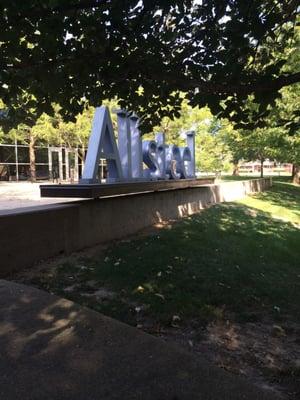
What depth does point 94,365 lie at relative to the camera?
3533 mm

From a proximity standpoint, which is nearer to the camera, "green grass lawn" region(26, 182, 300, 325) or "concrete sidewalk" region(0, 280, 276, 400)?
"concrete sidewalk" region(0, 280, 276, 400)

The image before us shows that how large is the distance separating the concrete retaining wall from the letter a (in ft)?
1.99

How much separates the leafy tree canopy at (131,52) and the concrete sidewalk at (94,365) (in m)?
2.38

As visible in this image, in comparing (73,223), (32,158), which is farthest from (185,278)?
(32,158)

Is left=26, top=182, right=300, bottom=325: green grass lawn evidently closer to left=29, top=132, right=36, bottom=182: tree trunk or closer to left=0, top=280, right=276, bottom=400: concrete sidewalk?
left=0, top=280, right=276, bottom=400: concrete sidewalk

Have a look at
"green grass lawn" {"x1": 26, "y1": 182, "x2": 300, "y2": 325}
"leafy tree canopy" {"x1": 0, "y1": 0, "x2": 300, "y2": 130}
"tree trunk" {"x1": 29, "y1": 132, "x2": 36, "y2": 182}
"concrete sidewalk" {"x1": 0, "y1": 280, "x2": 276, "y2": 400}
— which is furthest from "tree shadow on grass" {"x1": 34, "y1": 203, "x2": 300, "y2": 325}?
"tree trunk" {"x1": 29, "y1": 132, "x2": 36, "y2": 182}

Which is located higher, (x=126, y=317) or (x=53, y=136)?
(x=53, y=136)

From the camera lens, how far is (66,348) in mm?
3822

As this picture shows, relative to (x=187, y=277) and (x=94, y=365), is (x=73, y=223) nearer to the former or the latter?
(x=187, y=277)

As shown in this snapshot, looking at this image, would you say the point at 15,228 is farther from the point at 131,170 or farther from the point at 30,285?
the point at 131,170

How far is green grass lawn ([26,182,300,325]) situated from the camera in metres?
5.32

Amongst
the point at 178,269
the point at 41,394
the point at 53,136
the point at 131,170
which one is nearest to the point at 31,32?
the point at 41,394

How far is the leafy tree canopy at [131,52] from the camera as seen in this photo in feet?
13.9

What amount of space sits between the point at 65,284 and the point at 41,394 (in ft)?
9.44
